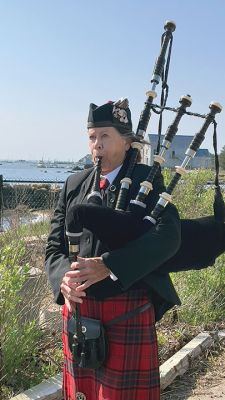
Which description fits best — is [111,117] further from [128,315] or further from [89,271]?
[128,315]

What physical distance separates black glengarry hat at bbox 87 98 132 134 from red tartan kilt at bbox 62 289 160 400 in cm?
68

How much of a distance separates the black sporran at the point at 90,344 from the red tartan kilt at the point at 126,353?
0.12ft

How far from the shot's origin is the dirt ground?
3420 mm

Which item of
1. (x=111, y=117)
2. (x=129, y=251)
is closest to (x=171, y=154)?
(x=111, y=117)

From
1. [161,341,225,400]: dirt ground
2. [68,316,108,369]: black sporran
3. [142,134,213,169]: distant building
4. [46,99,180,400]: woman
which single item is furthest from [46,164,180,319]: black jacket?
[161,341,225,400]: dirt ground

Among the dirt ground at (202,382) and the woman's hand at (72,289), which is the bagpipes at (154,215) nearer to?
the woman's hand at (72,289)

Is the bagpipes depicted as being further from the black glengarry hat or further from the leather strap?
the leather strap

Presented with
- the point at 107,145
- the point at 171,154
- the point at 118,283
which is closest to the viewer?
the point at 118,283

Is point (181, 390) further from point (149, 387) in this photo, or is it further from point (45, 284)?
point (149, 387)

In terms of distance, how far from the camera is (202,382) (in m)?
3.60

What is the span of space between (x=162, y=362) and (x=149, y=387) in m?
1.83

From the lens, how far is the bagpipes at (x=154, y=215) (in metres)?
1.81

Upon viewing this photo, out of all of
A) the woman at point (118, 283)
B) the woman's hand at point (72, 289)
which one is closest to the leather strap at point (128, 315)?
the woman at point (118, 283)

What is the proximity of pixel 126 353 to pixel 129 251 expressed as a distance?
46 centimetres
